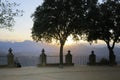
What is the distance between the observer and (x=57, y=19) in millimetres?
48094

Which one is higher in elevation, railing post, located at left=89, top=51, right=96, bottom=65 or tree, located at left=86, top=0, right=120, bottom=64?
tree, located at left=86, top=0, right=120, bottom=64

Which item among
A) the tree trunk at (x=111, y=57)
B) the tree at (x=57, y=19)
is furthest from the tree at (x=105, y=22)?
the tree at (x=57, y=19)

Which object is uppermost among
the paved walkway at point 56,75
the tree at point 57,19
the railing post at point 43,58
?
the tree at point 57,19

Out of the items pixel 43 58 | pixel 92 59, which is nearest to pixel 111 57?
pixel 92 59

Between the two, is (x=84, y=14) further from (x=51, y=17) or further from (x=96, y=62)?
(x=96, y=62)

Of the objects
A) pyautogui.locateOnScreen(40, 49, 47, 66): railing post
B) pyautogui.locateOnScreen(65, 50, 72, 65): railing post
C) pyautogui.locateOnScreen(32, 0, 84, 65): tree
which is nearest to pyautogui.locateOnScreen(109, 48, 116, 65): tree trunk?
pyautogui.locateOnScreen(65, 50, 72, 65): railing post

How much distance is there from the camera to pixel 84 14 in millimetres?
50219

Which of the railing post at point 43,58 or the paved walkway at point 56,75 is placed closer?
the paved walkway at point 56,75

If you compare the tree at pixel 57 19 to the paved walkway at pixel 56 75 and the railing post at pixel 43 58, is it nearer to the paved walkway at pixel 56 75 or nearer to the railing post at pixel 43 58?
the railing post at pixel 43 58

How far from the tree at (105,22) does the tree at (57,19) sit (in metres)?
3.45

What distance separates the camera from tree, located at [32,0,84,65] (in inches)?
1890

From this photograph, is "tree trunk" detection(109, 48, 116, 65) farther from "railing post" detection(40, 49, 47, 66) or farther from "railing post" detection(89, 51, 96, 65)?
"railing post" detection(40, 49, 47, 66)

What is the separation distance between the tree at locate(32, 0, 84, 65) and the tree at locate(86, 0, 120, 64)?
345 cm

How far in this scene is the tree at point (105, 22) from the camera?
52938 mm
